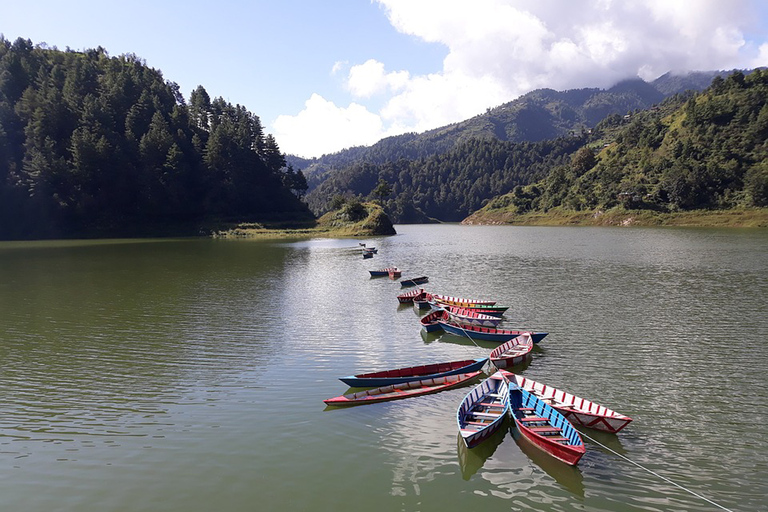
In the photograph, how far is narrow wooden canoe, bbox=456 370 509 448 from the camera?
52.8 feet

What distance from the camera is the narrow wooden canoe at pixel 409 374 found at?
70.1ft

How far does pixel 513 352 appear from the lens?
2552cm

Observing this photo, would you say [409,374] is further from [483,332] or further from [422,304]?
[422,304]

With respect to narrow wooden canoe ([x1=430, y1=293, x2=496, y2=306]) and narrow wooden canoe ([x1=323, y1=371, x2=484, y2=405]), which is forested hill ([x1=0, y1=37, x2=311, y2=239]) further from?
narrow wooden canoe ([x1=323, y1=371, x2=484, y2=405])

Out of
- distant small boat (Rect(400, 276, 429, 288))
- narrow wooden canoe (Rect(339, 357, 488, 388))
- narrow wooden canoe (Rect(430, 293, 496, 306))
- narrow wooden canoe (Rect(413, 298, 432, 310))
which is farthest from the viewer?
distant small boat (Rect(400, 276, 429, 288))

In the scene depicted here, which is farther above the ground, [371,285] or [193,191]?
[193,191]

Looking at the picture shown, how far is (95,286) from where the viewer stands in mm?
51594

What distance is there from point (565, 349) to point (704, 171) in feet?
561

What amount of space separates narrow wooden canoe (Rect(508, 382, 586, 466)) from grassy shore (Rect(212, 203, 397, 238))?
420ft

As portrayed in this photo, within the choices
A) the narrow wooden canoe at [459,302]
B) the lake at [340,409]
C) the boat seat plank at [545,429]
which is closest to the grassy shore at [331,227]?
the lake at [340,409]

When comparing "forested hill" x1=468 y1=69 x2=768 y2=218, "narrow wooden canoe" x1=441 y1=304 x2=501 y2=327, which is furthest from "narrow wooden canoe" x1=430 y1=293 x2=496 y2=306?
"forested hill" x1=468 y1=69 x2=768 y2=218

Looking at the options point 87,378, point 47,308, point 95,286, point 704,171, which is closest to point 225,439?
point 87,378

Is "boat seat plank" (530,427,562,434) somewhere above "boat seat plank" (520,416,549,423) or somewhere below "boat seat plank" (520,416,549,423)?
below

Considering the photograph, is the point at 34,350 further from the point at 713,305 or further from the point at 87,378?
the point at 713,305
